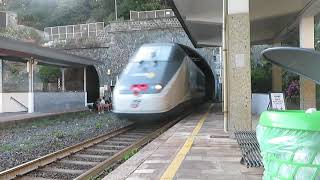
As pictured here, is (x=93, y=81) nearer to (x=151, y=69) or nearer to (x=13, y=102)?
(x=13, y=102)

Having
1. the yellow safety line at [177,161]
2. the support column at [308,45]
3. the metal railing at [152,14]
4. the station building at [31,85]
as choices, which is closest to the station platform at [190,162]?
the yellow safety line at [177,161]

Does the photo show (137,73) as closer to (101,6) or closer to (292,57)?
(292,57)

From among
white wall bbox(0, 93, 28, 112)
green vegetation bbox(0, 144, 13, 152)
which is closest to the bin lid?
green vegetation bbox(0, 144, 13, 152)

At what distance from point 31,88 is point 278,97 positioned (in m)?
13.9

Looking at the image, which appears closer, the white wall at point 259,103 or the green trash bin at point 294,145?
the green trash bin at point 294,145

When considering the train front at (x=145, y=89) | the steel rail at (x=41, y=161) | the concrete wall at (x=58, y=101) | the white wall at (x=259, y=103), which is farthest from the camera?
the concrete wall at (x=58, y=101)

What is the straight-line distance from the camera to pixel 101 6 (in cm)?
6275

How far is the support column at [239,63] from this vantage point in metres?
10.7

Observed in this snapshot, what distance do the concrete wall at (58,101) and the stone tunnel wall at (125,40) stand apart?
700 cm

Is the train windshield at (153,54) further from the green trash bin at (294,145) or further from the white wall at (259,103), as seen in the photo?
the green trash bin at (294,145)

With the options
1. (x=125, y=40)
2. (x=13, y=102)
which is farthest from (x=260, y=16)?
(x=125, y=40)

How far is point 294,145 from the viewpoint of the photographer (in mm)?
2602

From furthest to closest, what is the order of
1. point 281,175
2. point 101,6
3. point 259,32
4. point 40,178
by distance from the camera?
point 101,6, point 259,32, point 40,178, point 281,175

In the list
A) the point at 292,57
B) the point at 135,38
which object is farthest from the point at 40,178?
the point at 135,38
